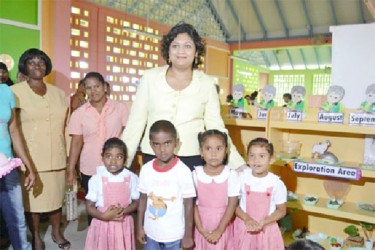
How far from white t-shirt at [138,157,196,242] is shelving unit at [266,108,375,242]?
124cm

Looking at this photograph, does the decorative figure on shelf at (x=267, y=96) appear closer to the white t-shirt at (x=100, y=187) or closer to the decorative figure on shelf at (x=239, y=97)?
the decorative figure on shelf at (x=239, y=97)

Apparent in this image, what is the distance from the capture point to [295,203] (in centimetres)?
291

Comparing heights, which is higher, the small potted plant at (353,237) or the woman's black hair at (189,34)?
the woman's black hair at (189,34)

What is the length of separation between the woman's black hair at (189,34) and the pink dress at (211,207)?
69cm

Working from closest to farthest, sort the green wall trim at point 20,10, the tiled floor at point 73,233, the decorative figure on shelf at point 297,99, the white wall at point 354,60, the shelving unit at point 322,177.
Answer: the shelving unit at point 322,177
the decorative figure on shelf at point 297,99
the tiled floor at point 73,233
the green wall trim at point 20,10
the white wall at point 354,60

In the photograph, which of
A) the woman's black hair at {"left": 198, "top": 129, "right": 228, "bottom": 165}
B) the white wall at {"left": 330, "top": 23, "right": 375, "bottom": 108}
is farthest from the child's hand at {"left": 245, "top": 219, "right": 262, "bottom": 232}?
the white wall at {"left": 330, "top": 23, "right": 375, "bottom": 108}

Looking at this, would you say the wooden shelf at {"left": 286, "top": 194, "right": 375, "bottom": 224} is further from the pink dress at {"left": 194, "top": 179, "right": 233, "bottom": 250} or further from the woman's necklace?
the woman's necklace

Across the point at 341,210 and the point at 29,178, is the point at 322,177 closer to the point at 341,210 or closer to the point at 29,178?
the point at 341,210

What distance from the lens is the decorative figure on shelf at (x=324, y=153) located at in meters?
2.86

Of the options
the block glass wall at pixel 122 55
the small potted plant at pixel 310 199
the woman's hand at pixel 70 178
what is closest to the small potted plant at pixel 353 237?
the small potted plant at pixel 310 199

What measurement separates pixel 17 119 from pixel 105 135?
24.0 inches

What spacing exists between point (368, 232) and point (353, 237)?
13 cm

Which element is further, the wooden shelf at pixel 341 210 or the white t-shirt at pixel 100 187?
the wooden shelf at pixel 341 210

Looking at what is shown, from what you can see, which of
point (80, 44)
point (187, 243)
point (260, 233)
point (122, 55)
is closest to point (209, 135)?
point (187, 243)
